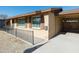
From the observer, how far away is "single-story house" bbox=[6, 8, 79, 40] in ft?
33.4

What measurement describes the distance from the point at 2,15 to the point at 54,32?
102ft

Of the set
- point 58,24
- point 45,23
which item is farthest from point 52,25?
Result: point 58,24

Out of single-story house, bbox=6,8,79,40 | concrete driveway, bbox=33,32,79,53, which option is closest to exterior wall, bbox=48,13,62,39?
single-story house, bbox=6,8,79,40

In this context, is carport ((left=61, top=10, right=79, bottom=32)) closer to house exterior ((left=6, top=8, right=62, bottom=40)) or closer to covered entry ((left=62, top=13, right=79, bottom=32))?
covered entry ((left=62, top=13, right=79, bottom=32))

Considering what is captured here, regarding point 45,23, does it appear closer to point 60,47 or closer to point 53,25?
point 53,25

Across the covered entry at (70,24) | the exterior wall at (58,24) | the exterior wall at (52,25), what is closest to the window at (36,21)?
the exterior wall at (52,25)

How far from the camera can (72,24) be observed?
42.8 ft

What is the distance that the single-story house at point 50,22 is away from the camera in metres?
10.2

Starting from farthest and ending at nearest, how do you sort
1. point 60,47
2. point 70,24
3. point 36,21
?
point 70,24 → point 36,21 → point 60,47

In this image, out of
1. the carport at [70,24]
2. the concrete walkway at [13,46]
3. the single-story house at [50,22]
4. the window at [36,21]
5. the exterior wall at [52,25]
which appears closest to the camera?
the concrete walkway at [13,46]

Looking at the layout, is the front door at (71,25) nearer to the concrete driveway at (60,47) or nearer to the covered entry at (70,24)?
the covered entry at (70,24)

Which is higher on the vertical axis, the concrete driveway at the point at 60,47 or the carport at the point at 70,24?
the carport at the point at 70,24

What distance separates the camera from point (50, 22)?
1041 cm
